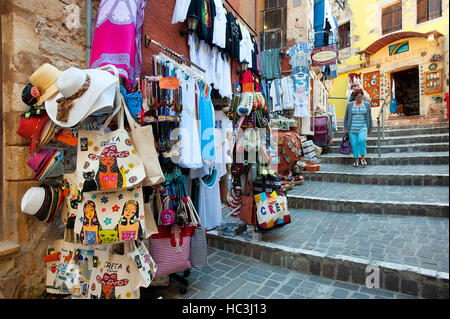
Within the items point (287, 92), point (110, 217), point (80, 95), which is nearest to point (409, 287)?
point (110, 217)

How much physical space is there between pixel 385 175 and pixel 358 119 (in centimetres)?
196

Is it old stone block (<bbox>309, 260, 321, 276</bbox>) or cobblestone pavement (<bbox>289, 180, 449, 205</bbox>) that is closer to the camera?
old stone block (<bbox>309, 260, 321, 276</bbox>)

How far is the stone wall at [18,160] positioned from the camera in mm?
2291

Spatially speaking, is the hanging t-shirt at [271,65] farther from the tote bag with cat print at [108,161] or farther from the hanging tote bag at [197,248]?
the tote bag with cat print at [108,161]

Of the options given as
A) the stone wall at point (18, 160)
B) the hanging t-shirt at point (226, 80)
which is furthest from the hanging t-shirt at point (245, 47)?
the stone wall at point (18, 160)

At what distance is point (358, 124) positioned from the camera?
6.79 metres

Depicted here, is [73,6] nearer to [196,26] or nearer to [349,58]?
[196,26]

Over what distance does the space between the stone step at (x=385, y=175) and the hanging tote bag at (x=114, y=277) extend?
4725 mm

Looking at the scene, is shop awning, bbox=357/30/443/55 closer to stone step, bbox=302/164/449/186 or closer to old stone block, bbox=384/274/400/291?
stone step, bbox=302/164/449/186

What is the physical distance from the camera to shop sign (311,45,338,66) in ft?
29.1

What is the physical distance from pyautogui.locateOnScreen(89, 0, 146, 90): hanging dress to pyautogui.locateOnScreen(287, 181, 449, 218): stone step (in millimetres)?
3920

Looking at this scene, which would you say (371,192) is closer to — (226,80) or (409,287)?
(409,287)

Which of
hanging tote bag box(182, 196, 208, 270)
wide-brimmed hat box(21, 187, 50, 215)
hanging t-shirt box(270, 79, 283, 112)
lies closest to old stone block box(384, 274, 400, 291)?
hanging tote bag box(182, 196, 208, 270)
